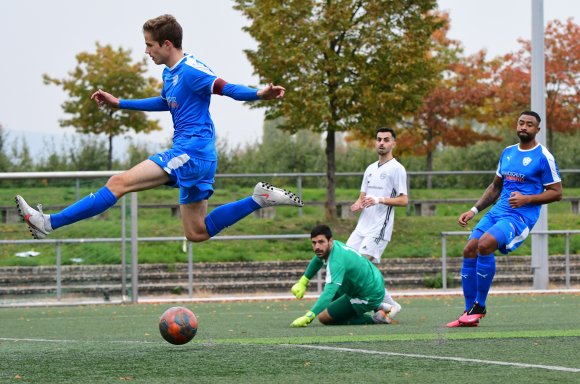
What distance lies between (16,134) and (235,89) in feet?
95.5

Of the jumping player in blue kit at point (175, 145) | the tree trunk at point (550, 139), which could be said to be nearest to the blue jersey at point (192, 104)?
the jumping player in blue kit at point (175, 145)

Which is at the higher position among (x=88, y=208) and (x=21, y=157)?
(x=21, y=157)

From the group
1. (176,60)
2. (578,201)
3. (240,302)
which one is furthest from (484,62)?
(176,60)

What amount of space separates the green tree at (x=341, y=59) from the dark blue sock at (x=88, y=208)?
60.0 feet

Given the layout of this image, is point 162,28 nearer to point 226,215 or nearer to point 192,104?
point 192,104

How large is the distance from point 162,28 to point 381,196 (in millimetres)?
4754

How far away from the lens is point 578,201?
30750 millimetres

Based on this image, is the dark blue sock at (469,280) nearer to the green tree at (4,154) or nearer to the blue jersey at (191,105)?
the blue jersey at (191,105)

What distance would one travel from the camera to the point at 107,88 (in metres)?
35.3

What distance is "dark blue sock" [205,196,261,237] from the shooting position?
369 inches

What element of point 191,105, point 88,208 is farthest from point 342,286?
point 88,208

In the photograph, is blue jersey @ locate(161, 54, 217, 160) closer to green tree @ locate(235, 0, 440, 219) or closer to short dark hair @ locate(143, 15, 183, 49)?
short dark hair @ locate(143, 15, 183, 49)

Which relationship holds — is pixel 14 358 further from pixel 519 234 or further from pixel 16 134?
pixel 16 134

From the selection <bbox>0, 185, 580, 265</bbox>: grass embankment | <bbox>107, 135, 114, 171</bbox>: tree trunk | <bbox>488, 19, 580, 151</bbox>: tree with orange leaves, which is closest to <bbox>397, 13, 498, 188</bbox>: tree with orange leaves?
<bbox>488, 19, 580, 151</bbox>: tree with orange leaves
